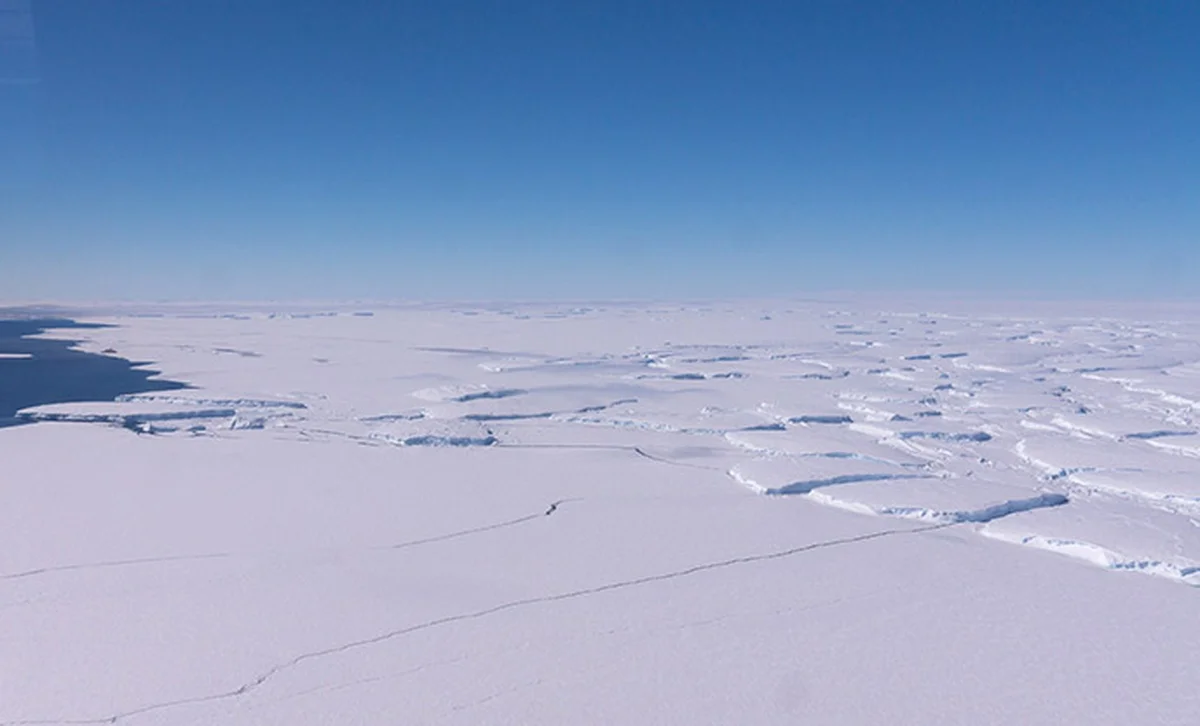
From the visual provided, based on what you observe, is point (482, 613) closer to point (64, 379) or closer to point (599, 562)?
point (599, 562)

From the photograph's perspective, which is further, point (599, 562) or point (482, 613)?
point (599, 562)

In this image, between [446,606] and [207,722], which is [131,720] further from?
[446,606]

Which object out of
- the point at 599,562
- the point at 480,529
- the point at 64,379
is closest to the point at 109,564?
the point at 480,529

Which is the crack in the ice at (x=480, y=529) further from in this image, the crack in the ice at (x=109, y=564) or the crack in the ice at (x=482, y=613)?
the crack in the ice at (x=109, y=564)

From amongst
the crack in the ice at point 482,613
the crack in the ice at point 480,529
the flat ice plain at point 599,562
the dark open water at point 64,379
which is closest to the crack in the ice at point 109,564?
the flat ice plain at point 599,562

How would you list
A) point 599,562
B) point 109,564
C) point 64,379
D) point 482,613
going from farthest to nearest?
point 64,379, point 599,562, point 109,564, point 482,613

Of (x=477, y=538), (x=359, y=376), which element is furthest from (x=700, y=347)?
(x=477, y=538)

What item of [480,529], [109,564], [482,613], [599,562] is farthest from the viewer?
[480,529]
